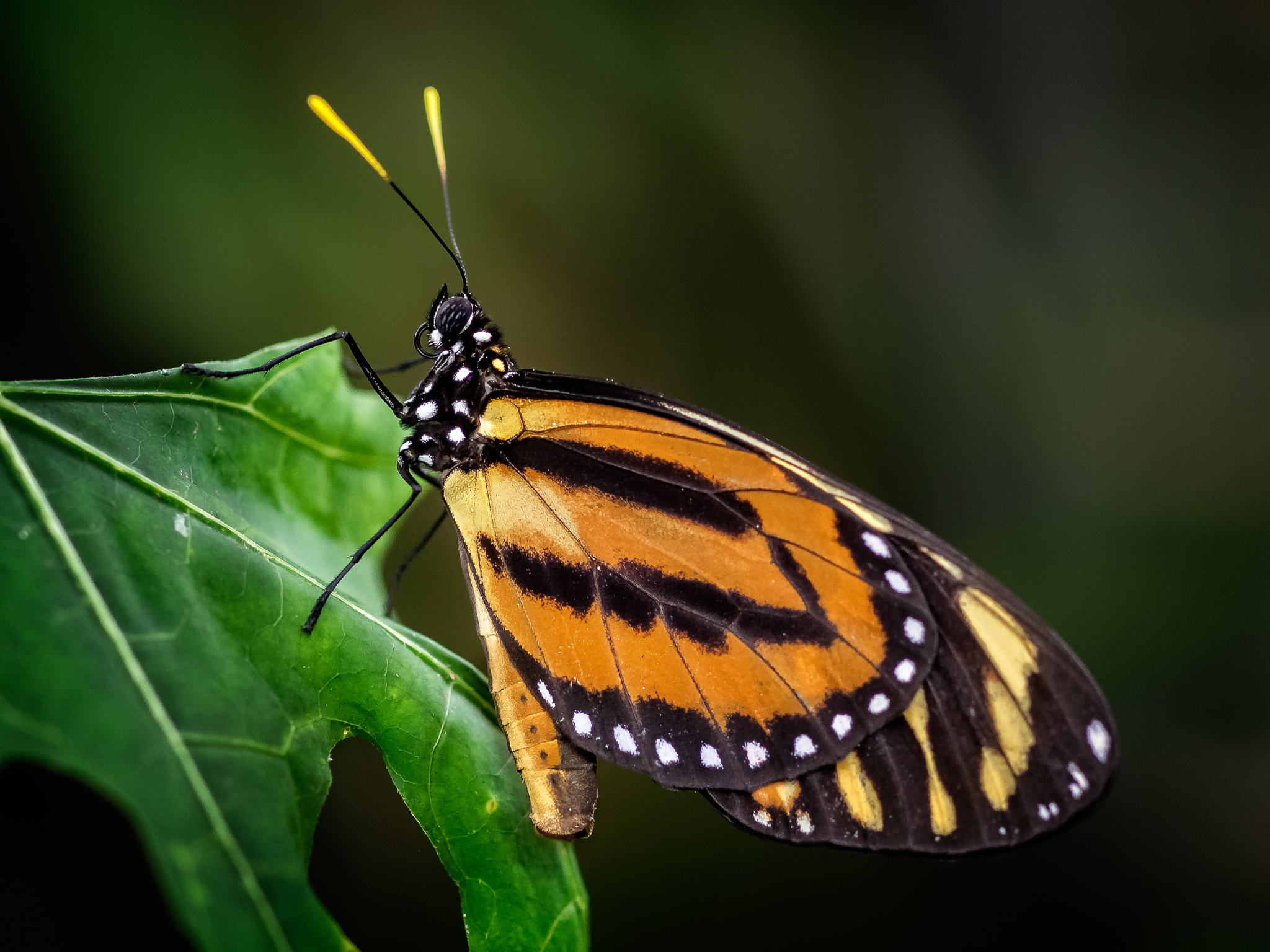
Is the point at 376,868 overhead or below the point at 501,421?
below

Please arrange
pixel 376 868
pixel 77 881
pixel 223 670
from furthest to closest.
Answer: pixel 376 868 → pixel 77 881 → pixel 223 670

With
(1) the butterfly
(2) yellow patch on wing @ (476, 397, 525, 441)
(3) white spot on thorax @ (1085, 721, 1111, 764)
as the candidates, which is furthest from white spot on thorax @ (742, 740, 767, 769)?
(2) yellow patch on wing @ (476, 397, 525, 441)

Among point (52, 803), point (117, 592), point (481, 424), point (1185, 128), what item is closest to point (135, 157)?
point (481, 424)

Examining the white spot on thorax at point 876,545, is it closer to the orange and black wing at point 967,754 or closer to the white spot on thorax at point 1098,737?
the orange and black wing at point 967,754

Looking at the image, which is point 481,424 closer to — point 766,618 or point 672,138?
point 766,618

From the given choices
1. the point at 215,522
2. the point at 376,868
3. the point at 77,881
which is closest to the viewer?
the point at 215,522

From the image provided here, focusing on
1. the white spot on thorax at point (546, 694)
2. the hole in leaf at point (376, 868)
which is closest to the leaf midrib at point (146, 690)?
the white spot on thorax at point (546, 694)

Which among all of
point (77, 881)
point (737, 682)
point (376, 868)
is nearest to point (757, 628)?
point (737, 682)

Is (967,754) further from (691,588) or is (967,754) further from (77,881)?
(77,881)
